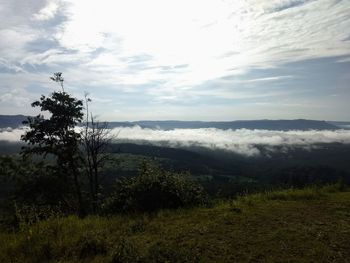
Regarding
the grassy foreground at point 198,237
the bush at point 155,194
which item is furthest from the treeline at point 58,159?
the grassy foreground at point 198,237

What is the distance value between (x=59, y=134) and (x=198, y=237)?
21.4m

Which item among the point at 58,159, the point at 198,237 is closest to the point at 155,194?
the point at 198,237

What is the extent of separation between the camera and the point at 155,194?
11.3 meters

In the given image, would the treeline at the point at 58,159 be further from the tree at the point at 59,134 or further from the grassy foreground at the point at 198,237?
the grassy foreground at the point at 198,237

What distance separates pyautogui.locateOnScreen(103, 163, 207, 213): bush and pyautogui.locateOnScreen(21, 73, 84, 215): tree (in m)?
15.4

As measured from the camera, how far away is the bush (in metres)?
11.2

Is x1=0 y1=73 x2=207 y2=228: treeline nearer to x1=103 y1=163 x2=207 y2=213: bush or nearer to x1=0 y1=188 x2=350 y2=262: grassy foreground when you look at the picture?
x1=103 y1=163 x2=207 y2=213: bush

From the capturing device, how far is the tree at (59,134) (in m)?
26.2

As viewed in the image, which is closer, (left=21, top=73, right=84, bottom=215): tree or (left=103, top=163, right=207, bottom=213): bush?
(left=103, top=163, right=207, bottom=213): bush

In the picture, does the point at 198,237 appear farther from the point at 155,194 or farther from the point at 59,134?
the point at 59,134

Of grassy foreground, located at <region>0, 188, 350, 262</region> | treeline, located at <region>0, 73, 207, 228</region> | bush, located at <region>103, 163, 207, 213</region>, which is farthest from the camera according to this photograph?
treeline, located at <region>0, 73, 207, 228</region>

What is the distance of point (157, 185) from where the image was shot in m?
11.5

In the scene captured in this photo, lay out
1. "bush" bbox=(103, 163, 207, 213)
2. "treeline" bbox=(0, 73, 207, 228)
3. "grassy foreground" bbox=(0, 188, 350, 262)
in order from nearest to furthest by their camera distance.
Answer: "grassy foreground" bbox=(0, 188, 350, 262) < "bush" bbox=(103, 163, 207, 213) < "treeline" bbox=(0, 73, 207, 228)

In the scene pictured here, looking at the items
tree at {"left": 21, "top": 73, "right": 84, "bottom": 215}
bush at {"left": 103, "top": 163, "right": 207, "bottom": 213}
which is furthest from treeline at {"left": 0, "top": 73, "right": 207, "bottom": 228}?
bush at {"left": 103, "top": 163, "right": 207, "bottom": 213}
